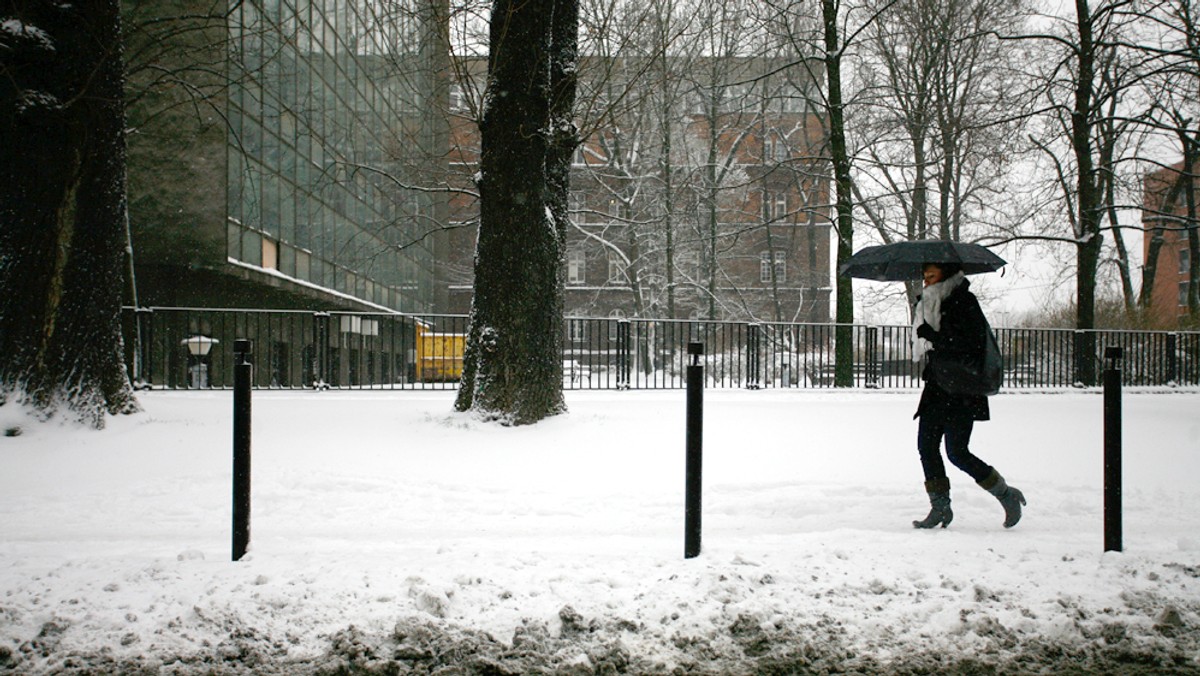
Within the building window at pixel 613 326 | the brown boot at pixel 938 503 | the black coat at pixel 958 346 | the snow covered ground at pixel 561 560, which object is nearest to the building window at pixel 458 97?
the snow covered ground at pixel 561 560

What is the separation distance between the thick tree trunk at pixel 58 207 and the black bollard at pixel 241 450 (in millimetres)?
4647

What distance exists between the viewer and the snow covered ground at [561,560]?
11.0 ft

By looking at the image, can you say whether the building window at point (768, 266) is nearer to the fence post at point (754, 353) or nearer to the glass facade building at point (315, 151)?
the glass facade building at point (315, 151)

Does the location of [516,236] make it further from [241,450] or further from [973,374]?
[973,374]

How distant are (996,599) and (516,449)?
480 cm

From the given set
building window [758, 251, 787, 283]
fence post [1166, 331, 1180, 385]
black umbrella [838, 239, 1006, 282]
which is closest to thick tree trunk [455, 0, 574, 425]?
black umbrella [838, 239, 1006, 282]

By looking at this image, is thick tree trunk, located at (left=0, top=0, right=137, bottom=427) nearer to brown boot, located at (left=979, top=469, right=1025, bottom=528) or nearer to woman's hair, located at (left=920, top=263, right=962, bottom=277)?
woman's hair, located at (left=920, top=263, right=962, bottom=277)

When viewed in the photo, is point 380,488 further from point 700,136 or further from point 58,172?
point 700,136

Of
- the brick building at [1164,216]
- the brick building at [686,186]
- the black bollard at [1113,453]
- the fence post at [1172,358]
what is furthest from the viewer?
the brick building at [686,186]

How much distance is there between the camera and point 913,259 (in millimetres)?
5289

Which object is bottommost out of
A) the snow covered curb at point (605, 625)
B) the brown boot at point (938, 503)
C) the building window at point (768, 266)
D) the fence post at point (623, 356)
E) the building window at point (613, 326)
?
the snow covered curb at point (605, 625)

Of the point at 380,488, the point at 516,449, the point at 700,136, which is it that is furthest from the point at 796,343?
the point at 700,136

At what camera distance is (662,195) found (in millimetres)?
27625

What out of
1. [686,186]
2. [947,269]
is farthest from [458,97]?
[686,186]
